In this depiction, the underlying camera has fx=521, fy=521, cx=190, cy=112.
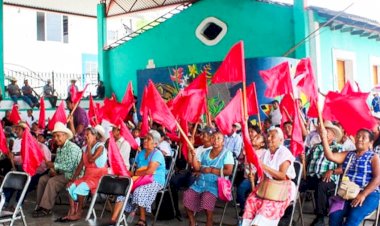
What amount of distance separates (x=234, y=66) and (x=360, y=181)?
1.88 meters

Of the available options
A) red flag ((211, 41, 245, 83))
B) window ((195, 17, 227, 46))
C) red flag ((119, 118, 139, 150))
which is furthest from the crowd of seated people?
window ((195, 17, 227, 46))

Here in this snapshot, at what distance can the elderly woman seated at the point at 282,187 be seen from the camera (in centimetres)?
512

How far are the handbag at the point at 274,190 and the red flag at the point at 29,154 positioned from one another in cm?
→ 330

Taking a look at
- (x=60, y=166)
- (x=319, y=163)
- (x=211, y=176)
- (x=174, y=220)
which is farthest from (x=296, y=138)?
(x=60, y=166)

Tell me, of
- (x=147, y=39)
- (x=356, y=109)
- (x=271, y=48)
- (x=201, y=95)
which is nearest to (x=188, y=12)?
(x=147, y=39)

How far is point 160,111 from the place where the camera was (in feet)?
23.5

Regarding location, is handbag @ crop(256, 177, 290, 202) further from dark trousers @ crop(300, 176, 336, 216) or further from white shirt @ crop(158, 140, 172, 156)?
white shirt @ crop(158, 140, 172, 156)

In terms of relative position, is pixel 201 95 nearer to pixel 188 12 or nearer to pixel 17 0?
pixel 188 12

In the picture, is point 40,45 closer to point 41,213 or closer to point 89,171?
point 41,213

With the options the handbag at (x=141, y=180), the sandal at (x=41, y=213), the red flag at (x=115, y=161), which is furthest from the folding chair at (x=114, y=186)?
the sandal at (x=41, y=213)

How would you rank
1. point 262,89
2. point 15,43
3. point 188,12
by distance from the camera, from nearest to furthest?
point 262,89, point 188,12, point 15,43

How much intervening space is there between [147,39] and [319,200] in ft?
42.1

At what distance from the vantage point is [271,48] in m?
14.6

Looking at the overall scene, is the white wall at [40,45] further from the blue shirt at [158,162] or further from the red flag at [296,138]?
the red flag at [296,138]
